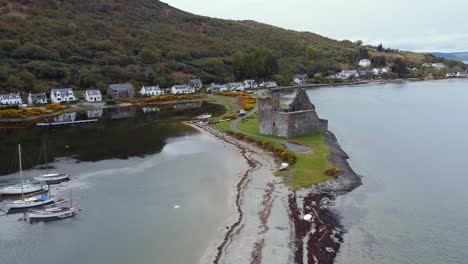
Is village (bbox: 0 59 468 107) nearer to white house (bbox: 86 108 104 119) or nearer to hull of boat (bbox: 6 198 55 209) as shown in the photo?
white house (bbox: 86 108 104 119)

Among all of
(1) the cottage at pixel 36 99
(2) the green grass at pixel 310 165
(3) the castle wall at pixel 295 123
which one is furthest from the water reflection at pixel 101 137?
(2) the green grass at pixel 310 165

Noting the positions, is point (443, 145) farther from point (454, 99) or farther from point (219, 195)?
point (454, 99)

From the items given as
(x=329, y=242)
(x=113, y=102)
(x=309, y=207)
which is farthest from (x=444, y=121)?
(x=113, y=102)

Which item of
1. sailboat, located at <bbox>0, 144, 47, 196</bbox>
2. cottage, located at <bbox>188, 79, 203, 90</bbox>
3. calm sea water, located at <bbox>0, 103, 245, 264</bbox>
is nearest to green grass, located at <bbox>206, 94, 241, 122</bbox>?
cottage, located at <bbox>188, 79, 203, 90</bbox>

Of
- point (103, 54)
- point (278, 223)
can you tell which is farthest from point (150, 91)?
point (278, 223)

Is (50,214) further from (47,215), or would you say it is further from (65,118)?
(65,118)

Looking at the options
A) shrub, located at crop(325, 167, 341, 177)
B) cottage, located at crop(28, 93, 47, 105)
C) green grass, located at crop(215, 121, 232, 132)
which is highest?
cottage, located at crop(28, 93, 47, 105)

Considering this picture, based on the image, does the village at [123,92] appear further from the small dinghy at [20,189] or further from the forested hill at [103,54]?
the small dinghy at [20,189]
